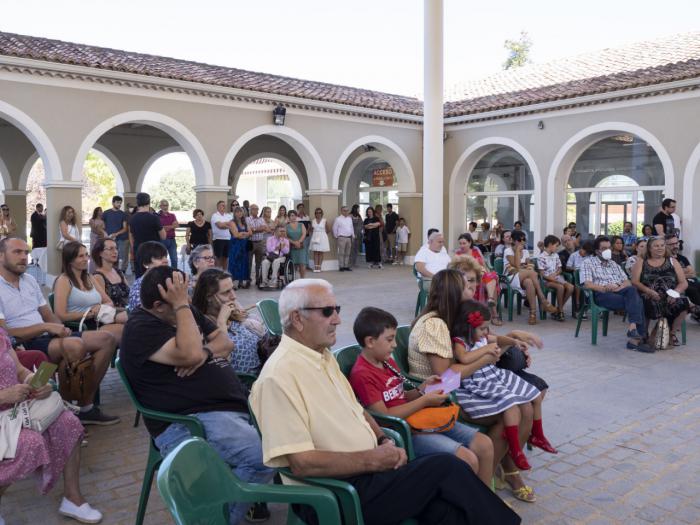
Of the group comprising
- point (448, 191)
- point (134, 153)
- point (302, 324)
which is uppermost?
point (134, 153)

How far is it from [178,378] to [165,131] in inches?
430

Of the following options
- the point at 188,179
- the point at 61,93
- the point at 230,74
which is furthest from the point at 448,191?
the point at 188,179

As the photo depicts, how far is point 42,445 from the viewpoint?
2.96m

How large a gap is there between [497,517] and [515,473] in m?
1.20

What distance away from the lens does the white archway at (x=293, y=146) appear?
1361cm

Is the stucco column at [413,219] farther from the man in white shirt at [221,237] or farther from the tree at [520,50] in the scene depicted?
the tree at [520,50]

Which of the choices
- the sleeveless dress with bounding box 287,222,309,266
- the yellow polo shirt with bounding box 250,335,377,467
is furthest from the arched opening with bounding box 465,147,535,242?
the yellow polo shirt with bounding box 250,335,377,467

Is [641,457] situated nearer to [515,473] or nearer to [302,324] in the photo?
[515,473]

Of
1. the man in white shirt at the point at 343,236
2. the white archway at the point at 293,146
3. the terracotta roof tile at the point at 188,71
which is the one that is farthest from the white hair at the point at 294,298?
the man in white shirt at the point at 343,236

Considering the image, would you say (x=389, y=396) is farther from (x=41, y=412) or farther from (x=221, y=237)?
(x=221, y=237)

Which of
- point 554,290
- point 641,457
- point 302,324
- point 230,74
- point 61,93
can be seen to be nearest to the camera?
point 302,324

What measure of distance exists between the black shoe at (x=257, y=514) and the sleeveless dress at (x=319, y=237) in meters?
11.7

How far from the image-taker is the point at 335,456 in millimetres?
2314

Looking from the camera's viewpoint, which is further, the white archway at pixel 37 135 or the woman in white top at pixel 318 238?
the woman in white top at pixel 318 238
